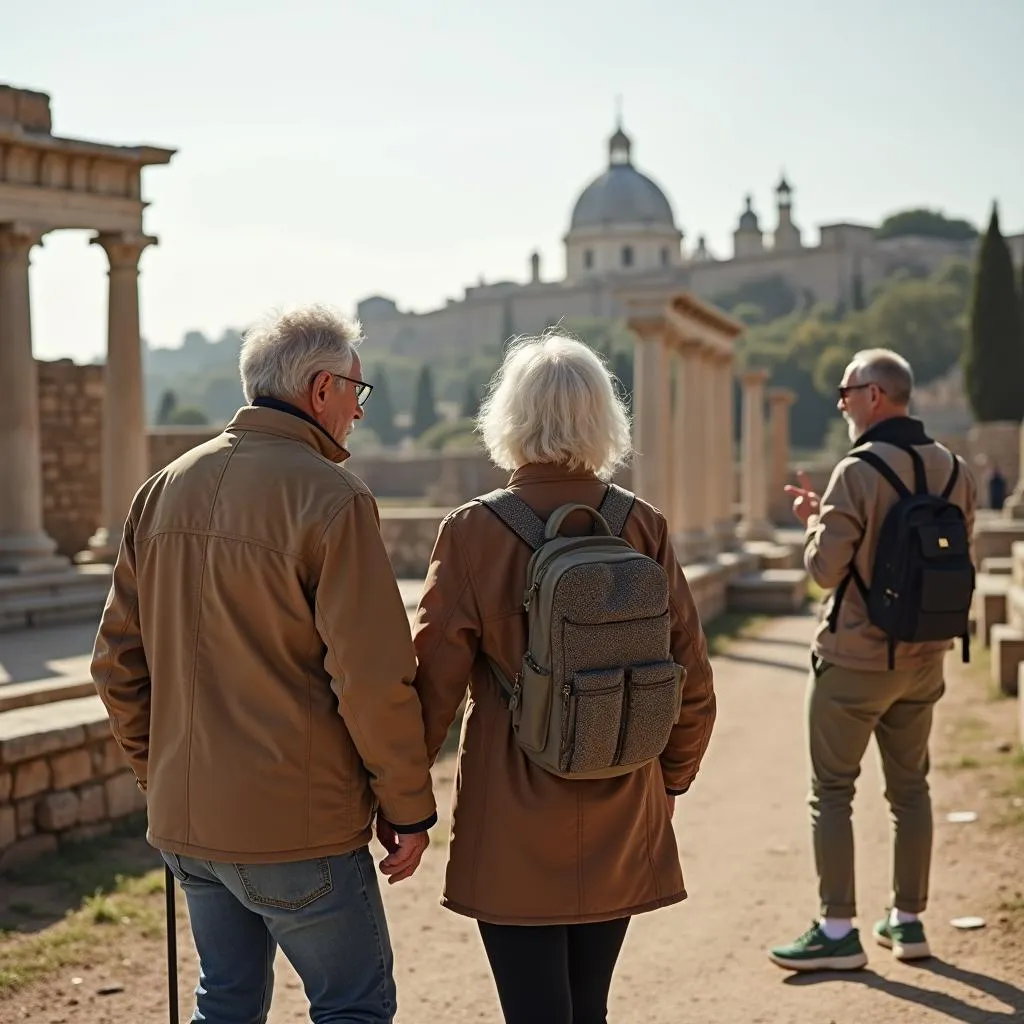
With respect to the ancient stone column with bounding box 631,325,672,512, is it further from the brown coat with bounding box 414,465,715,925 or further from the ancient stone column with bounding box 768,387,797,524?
the ancient stone column with bounding box 768,387,797,524

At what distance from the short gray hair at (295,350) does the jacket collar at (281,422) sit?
0.02m

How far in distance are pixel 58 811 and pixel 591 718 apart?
13.3 ft

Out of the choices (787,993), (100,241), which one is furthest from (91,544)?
(787,993)

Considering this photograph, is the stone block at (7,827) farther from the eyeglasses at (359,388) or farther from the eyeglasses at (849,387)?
the eyeglasses at (849,387)

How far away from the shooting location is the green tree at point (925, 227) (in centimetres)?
11312

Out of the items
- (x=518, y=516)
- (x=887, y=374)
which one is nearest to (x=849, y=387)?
(x=887, y=374)

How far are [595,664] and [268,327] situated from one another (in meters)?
0.98

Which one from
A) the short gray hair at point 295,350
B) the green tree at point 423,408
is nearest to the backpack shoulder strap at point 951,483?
the short gray hair at point 295,350

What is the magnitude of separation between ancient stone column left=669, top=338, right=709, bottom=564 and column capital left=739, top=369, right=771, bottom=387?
4.68 m

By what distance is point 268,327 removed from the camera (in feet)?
10.2

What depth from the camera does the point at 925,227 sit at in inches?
4491

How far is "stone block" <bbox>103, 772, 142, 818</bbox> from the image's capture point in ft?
21.7

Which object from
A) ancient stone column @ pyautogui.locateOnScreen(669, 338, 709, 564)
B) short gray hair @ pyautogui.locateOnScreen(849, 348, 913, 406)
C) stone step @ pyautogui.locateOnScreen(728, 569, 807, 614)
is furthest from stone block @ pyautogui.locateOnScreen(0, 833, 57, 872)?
ancient stone column @ pyautogui.locateOnScreen(669, 338, 709, 564)

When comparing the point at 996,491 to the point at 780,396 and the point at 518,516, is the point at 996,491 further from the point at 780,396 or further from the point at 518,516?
the point at 518,516
